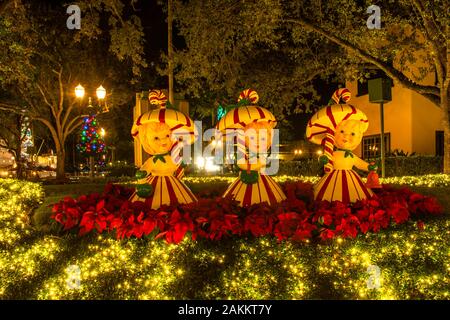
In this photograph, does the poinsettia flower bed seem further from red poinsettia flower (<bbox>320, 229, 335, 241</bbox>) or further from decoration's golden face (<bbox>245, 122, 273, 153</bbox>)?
decoration's golden face (<bbox>245, 122, 273, 153</bbox>)

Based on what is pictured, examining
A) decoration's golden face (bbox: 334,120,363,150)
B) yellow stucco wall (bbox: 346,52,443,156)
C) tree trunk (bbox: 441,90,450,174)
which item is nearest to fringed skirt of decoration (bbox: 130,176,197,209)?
decoration's golden face (bbox: 334,120,363,150)

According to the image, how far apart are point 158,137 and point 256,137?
4.11ft

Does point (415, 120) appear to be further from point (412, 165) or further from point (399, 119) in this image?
point (412, 165)

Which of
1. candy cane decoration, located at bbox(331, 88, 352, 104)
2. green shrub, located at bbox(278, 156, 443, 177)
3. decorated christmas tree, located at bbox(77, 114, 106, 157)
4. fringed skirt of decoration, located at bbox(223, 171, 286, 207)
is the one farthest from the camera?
decorated christmas tree, located at bbox(77, 114, 106, 157)

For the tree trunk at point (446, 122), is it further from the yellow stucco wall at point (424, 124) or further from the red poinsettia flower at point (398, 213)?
the red poinsettia flower at point (398, 213)

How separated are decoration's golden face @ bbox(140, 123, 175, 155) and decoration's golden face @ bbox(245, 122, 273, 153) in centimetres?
Answer: 101

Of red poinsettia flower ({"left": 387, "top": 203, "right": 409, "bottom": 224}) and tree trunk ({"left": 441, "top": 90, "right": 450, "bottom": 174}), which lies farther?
tree trunk ({"left": 441, "top": 90, "right": 450, "bottom": 174})

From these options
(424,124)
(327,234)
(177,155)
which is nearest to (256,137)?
(177,155)

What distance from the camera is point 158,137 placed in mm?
5629

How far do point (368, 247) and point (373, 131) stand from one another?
18220 mm

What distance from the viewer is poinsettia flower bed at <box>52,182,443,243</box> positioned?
15.2 feet

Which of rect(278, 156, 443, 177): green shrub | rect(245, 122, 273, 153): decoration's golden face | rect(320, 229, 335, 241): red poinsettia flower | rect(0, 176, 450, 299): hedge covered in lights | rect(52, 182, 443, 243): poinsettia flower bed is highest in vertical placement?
rect(245, 122, 273, 153): decoration's golden face

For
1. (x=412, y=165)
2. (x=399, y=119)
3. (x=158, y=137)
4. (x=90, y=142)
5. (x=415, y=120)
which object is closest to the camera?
(x=158, y=137)

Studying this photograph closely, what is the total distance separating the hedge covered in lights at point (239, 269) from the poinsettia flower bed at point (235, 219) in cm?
12
